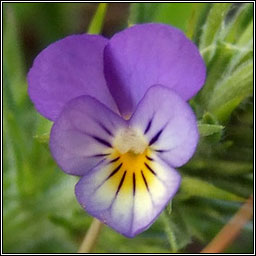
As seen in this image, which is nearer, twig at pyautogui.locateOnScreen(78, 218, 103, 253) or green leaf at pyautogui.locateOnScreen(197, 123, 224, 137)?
green leaf at pyautogui.locateOnScreen(197, 123, 224, 137)

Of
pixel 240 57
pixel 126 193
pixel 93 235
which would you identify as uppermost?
pixel 240 57

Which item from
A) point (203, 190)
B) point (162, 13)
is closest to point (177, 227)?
point (203, 190)

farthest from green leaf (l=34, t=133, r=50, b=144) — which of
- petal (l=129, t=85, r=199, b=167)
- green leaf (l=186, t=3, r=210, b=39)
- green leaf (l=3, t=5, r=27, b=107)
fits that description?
green leaf (l=3, t=5, r=27, b=107)

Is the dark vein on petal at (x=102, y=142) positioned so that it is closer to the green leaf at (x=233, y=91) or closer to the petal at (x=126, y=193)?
the petal at (x=126, y=193)

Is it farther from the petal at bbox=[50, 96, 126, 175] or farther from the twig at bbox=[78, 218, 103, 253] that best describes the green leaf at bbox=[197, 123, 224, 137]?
the twig at bbox=[78, 218, 103, 253]

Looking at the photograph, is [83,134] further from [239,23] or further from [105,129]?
[239,23]

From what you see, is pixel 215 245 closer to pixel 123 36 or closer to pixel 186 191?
pixel 186 191

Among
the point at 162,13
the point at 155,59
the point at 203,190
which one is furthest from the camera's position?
the point at 162,13

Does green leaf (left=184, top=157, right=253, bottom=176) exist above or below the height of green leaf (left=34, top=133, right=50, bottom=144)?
below

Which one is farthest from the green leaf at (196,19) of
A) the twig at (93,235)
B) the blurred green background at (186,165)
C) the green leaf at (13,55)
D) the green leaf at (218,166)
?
the green leaf at (13,55)
